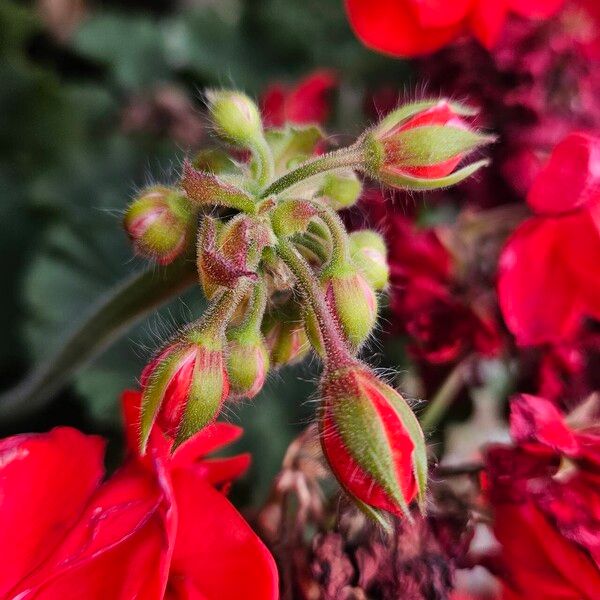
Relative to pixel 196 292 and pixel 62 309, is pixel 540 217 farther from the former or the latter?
pixel 62 309

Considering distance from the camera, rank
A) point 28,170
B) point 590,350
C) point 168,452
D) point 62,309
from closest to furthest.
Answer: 1. point 168,452
2. point 590,350
3. point 62,309
4. point 28,170

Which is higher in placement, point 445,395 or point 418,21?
point 418,21

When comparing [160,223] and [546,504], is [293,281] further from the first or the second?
[546,504]

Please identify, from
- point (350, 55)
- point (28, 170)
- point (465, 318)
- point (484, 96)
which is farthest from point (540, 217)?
point (28, 170)

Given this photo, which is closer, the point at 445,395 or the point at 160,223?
the point at 160,223

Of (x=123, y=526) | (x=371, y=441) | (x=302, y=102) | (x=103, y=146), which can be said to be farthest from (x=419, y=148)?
(x=103, y=146)

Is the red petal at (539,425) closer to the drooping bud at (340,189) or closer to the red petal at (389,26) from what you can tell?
the drooping bud at (340,189)
